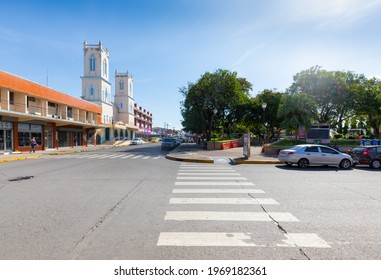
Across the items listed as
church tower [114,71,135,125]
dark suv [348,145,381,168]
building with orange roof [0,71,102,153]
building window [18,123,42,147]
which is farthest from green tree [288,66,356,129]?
church tower [114,71,135,125]

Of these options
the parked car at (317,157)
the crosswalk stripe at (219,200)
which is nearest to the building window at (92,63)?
the parked car at (317,157)

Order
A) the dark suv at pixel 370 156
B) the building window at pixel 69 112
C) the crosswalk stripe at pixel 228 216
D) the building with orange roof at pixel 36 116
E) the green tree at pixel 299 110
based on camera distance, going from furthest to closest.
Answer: the building window at pixel 69 112
the green tree at pixel 299 110
the building with orange roof at pixel 36 116
the dark suv at pixel 370 156
the crosswalk stripe at pixel 228 216

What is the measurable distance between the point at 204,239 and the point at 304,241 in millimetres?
1734

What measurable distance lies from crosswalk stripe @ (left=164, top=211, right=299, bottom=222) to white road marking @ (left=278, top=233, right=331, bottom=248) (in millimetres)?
751

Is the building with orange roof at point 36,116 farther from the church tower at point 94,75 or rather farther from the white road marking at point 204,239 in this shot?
the white road marking at point 204,239

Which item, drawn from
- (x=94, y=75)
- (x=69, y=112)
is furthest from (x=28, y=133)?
(x=94, y=75)

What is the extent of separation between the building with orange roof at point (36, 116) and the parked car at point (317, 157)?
25.1 m

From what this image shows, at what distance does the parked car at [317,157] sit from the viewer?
1363cm

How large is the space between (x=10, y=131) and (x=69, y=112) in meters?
12.3

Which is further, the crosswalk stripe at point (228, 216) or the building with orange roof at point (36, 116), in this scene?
the building with orange roof at point (36, 116)

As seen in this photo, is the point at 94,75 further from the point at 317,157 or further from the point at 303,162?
the point at 317,157

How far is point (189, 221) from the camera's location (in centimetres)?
484

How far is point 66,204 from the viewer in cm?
599

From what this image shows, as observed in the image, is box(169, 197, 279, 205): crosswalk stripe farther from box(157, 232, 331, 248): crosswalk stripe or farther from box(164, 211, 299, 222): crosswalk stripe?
box(157, 232, 331, 248): crosswalk stripe
